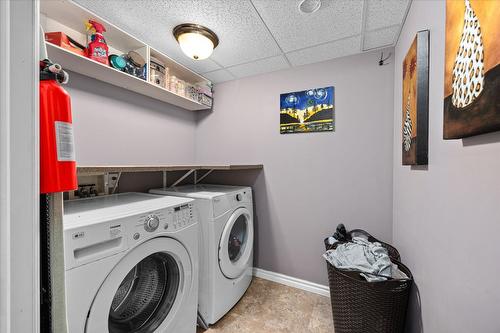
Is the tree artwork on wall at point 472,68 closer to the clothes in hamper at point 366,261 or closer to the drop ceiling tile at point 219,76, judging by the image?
the clothes in hamper at point 366,261

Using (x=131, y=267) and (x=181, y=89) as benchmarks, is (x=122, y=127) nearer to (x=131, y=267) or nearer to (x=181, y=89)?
(x=181, y=89)

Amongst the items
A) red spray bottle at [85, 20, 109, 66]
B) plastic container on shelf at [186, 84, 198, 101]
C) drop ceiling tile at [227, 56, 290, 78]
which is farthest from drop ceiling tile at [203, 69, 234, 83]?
red spray bottle at [85, 20, 109, 66]

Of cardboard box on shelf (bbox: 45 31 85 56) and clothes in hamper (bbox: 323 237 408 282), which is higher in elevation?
cardboard box on shelf (bbox: 45 31 85 56)

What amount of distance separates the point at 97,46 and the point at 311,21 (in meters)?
1.43

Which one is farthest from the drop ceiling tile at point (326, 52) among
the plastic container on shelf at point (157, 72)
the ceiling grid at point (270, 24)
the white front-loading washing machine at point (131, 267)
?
the white front-loading washing machine at point (131, 267)

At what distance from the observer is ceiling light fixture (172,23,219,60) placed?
1.44m

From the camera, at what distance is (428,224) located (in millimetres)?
932

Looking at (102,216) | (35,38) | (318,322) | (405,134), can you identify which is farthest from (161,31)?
(318,322)

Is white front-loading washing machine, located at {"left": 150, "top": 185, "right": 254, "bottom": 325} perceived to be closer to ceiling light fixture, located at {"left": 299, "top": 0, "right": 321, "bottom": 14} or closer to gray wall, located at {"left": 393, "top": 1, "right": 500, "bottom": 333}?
gray wall, located at {"left": 393, "top": 1, "right": 500, "bottom": 333}

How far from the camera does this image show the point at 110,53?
1.60 m

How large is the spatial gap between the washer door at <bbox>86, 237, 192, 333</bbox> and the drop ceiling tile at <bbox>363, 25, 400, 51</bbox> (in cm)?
197

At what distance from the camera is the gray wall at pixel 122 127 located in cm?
150

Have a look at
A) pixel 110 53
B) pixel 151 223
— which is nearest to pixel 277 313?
pixel 151 223
